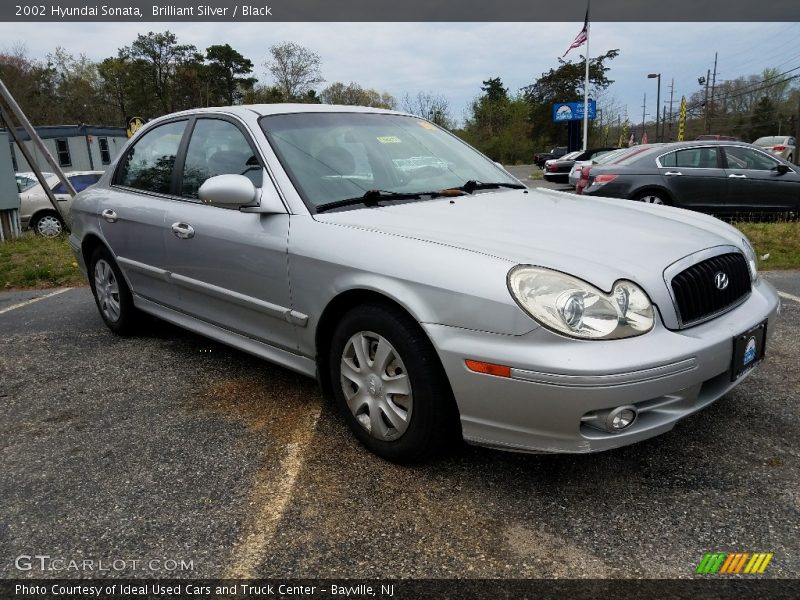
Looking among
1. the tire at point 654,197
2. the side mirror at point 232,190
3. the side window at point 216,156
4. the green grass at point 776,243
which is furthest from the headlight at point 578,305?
the tire at point 654,197

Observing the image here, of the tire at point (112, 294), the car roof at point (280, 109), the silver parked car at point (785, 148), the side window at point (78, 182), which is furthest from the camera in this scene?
the silver parked car at point (785, 148)

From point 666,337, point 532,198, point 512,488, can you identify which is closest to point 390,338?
point 512,488

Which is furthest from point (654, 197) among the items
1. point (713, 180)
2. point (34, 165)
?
point (34, 165)

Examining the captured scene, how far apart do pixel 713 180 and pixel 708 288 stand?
7622 mm

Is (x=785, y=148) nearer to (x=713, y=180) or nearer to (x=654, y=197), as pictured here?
(x=713, y=180)

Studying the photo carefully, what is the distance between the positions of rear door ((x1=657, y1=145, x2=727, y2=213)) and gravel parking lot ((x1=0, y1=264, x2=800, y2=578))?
6111mm

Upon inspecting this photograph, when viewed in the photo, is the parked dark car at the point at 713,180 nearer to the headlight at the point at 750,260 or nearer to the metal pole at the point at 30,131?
the headlight at the point at 750,260

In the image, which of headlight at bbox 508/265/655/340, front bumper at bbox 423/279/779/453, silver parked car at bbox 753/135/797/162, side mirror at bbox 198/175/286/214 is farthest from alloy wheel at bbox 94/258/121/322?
silver parked car at bbox 753/135/797/162

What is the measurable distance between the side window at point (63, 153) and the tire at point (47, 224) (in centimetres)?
1630

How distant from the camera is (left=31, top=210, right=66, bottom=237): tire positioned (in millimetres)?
12586

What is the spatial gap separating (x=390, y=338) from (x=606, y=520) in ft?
3.42

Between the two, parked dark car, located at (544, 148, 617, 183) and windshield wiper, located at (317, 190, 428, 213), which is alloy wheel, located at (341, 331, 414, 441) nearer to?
windshield wiper, located at (317, 190, 428, 213)

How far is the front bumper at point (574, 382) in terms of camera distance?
209 cm

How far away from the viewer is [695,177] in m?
9.08
